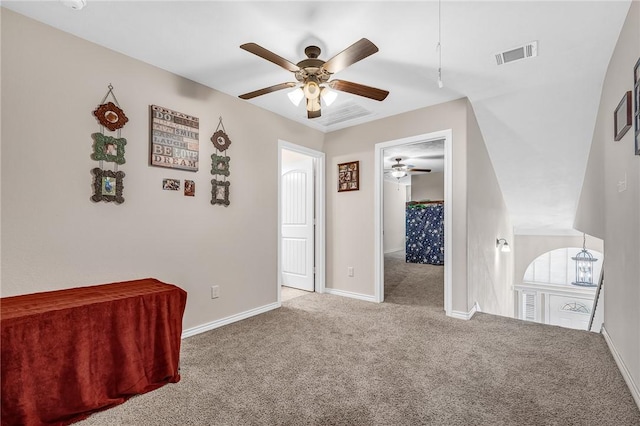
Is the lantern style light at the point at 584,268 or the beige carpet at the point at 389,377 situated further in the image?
the lantern style light at the point at 584,268

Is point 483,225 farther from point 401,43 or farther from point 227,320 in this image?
point 227,320

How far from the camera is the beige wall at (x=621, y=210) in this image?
1867mm

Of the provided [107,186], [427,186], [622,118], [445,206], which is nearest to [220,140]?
[107,186]

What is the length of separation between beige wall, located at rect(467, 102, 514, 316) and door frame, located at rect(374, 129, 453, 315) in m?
0.19

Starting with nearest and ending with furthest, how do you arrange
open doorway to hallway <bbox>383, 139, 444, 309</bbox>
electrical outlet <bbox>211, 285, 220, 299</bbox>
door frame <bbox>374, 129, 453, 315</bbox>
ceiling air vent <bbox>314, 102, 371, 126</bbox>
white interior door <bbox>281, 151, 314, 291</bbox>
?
1. electrical outlet <bbox>211, 285, 220, 299</bbox>
2. door frame <bbox>374, 129, 453, 315</bbox>
3. ceiling air vent <bbox>314, 102, 371, 126</bbox>
4. white interior door <bbox>281, 151, 314, 291</bbox>
5. open doorway to hallway <bbox>383, 139, 444, 309</bbox>

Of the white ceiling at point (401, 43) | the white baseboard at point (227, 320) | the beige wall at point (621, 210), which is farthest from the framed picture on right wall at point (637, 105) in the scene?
the white baseboard at point (227, 320)

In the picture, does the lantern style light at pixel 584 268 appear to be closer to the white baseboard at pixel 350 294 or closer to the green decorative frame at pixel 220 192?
the white baseboard at pixel 350 294

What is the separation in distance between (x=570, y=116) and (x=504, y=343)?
2.73 metres

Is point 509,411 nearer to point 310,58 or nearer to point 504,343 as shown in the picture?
point 504,343

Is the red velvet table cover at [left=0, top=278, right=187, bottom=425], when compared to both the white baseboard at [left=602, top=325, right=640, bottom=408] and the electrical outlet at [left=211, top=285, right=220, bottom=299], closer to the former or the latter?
the electrical outlet at [left=211, top=285, right=220, bottom=299]

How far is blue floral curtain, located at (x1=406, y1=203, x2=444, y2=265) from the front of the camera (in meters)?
6.88

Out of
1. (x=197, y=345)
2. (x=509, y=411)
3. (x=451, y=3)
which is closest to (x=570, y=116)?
(x=451, y=3)

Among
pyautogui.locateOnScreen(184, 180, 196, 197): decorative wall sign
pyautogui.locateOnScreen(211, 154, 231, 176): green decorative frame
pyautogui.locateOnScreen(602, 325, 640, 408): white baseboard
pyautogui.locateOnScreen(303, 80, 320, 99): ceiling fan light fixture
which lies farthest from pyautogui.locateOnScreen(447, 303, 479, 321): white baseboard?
pyautogui.locateOnScreen(184, 180, 196, 197): decorative wall sign

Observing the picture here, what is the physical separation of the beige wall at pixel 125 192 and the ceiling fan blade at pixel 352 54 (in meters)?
1.54
